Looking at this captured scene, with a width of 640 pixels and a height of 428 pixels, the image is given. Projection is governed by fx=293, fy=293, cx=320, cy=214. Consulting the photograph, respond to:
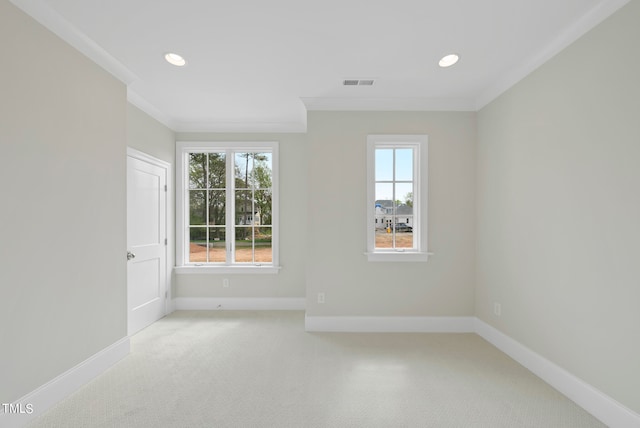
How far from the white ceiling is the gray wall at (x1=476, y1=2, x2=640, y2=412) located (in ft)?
0.87

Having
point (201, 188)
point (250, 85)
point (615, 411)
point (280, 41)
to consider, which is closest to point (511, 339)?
point (615, 411)

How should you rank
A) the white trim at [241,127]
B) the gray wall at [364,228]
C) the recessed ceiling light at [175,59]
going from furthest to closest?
the white trim at [241,127] → the gray wall at [364,228] → the recessed ceiling light at [175,59]

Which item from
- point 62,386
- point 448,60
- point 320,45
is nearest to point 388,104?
point 448,60

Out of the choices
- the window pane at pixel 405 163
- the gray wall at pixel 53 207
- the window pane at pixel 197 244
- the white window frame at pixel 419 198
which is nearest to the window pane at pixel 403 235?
the white window frame at pixel 419 198

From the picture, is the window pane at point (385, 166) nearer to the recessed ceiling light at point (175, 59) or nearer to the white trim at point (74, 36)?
the recessed ceiling light at point (175, 59)

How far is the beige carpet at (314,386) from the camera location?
188cm

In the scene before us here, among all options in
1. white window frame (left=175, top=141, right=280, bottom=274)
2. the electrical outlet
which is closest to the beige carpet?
the electrical outlet

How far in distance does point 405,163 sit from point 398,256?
110 cm

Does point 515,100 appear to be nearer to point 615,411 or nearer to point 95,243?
point 615,411

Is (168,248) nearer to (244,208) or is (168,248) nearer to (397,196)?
(244,208)

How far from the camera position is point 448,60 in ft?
8.26

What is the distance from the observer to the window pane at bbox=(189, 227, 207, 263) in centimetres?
425

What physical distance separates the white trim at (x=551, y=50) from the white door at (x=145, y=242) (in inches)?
153

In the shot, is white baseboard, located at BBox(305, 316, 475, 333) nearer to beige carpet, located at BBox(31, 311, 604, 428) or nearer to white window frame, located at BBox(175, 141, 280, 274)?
beige carpet, located at BBox(31, 311, 604, 428)
